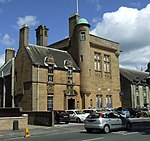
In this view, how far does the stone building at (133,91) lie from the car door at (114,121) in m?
33.5

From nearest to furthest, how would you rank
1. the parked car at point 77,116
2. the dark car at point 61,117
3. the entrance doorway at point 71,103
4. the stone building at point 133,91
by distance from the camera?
the dark car at point 61,117, the parked car at point 77,116, the entrance doorway at point 71,103, the stone building at point 133,91

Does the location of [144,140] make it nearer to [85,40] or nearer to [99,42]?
[85,40]

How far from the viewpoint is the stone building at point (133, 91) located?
53.8m

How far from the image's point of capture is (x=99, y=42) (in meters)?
45.0

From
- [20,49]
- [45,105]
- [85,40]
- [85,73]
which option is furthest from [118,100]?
[20,49]

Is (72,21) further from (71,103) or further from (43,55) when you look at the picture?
(71,103)

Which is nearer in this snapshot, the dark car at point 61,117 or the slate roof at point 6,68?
the dark car at point 61,117

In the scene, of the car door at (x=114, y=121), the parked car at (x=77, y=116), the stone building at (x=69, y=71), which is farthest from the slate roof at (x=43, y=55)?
the car door at (x=114, y=121)

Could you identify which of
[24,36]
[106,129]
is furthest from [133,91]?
[106,129]

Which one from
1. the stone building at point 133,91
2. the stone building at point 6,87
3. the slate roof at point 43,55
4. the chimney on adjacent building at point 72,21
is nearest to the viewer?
the slate roof at point 43,55

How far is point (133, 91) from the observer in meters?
54.0

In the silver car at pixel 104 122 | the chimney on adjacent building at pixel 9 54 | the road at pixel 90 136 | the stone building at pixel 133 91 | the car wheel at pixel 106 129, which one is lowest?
the road at pixel 90 136

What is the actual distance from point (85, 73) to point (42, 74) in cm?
768

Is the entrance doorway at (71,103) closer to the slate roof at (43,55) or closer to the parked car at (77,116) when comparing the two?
the slate roof at (43,55)
